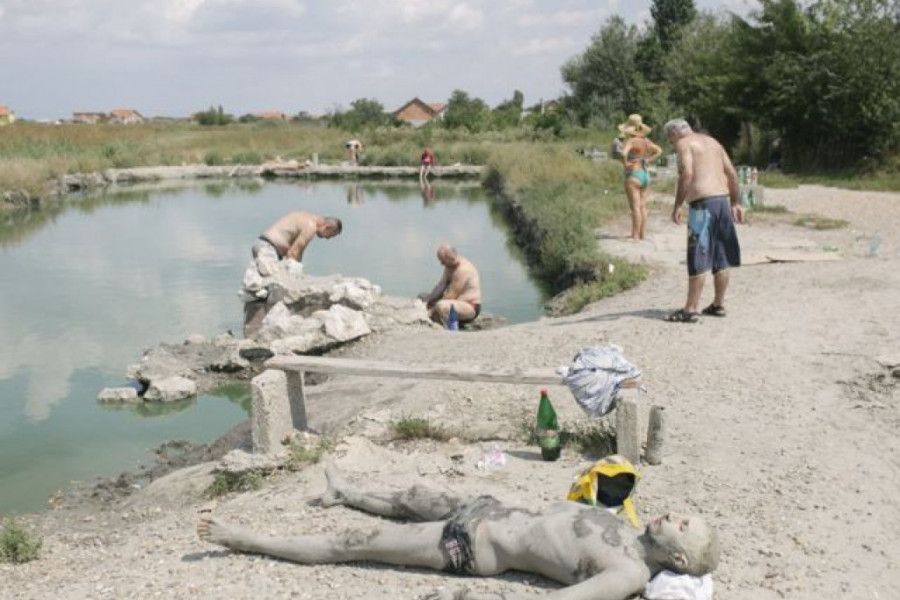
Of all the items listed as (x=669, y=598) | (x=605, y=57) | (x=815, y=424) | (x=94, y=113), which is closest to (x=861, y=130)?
(x=815, y=424)

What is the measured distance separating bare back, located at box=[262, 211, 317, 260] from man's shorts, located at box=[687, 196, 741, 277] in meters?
4.97

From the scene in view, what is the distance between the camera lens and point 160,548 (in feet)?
17.1

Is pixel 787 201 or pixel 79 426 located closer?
pixel 79 426

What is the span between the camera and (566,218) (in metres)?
16.4

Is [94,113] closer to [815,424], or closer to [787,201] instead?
[787,201]

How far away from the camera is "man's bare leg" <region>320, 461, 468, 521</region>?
15.7 feet

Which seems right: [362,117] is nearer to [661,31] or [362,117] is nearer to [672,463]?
[661,31]

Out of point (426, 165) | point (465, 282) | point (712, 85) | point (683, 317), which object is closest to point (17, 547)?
point (683, 317)

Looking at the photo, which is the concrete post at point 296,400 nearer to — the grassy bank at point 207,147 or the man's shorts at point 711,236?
the man's shorts at point 711,236

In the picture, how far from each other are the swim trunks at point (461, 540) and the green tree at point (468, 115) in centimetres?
4920

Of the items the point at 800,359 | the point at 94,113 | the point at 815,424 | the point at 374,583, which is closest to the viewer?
the point at 374,583

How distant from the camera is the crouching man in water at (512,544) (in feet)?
13.2

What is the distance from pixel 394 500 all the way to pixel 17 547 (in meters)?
2.33

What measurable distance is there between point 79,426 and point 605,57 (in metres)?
45.3
